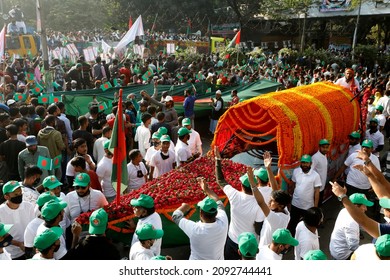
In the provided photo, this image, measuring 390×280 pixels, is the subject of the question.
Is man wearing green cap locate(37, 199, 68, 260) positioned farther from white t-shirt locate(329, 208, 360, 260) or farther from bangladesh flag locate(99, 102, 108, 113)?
bangladesh flag locate(99, 102, 108, 113)

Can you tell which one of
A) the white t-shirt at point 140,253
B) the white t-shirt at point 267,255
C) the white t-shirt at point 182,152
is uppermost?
the white t-shirt at point 140,253

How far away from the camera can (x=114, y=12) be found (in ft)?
120

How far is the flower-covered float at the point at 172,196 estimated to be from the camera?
490 cm

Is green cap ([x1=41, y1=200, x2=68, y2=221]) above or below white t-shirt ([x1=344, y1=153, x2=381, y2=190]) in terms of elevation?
above

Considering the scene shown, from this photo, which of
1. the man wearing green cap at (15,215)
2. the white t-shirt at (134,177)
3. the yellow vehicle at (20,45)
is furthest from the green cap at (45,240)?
the yellow vehicle at (20,45)

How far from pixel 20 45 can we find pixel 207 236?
1837 centimetres

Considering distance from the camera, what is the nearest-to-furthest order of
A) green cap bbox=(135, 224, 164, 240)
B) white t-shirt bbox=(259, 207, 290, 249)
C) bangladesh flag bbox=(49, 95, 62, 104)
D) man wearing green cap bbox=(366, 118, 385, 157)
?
green cap bbox=(135, 224, 164, 240) < white t-shirt bbox=(259, 207, 290, 249) < man wearing green cap bbox=(366, 118, 385, 157) < bangladesh flag bbox=(49, 95, 62, 104)

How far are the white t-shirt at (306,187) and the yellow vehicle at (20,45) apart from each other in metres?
16.4

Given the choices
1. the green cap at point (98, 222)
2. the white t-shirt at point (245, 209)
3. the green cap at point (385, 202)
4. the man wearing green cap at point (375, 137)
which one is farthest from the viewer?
the man wearing green cap at point (375, 137)

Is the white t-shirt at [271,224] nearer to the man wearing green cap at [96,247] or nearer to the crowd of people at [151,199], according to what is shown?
the crowd of people at [151,199]

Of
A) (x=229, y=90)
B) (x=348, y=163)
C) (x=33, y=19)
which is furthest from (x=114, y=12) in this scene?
(x=348, y=163)

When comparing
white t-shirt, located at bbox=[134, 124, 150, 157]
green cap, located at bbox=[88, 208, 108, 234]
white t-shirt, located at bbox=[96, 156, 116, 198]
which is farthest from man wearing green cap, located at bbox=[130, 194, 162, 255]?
white t-shirt, located at bbox=[134, 124, 150, 157]

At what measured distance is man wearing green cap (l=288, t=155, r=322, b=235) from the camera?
18.6ft

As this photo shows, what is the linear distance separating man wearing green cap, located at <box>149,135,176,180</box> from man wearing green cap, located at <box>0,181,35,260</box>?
2.51 metres
